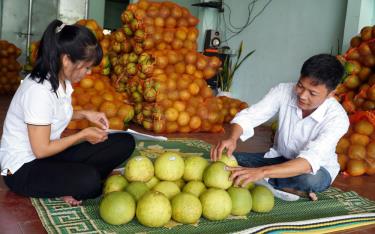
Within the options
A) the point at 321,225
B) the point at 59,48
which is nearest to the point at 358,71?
the point at 321,225

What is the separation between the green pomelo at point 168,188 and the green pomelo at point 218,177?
0.49 ft

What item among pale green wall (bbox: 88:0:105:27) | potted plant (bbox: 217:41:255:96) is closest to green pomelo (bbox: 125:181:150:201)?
potted plant (bbox: 217:41:255:96)

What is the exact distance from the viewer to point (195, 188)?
1.87 m

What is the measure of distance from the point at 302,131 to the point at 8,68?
6.10 m

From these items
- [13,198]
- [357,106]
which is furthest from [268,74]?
[13,198]

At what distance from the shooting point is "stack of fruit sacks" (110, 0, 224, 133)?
4.40m

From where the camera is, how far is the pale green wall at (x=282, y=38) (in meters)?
5.40

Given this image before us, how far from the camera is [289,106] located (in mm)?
2389

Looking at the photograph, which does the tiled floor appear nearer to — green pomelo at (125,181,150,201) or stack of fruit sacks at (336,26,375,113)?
green pomelo at (125,181,150,201)

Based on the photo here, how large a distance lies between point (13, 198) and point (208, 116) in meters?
2.80

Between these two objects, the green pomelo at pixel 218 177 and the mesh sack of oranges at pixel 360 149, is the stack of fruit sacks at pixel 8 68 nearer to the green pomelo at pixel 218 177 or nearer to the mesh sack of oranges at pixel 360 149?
the mesh sack of oranges at pixel 360 149

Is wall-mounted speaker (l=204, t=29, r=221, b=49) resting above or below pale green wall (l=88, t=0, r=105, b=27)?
below

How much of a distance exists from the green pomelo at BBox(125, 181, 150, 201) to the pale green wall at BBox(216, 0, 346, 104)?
4187 millimetres

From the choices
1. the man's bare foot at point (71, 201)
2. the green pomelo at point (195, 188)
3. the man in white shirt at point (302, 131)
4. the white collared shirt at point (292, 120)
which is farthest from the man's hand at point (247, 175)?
the man's bare foot at point (71, 201)
